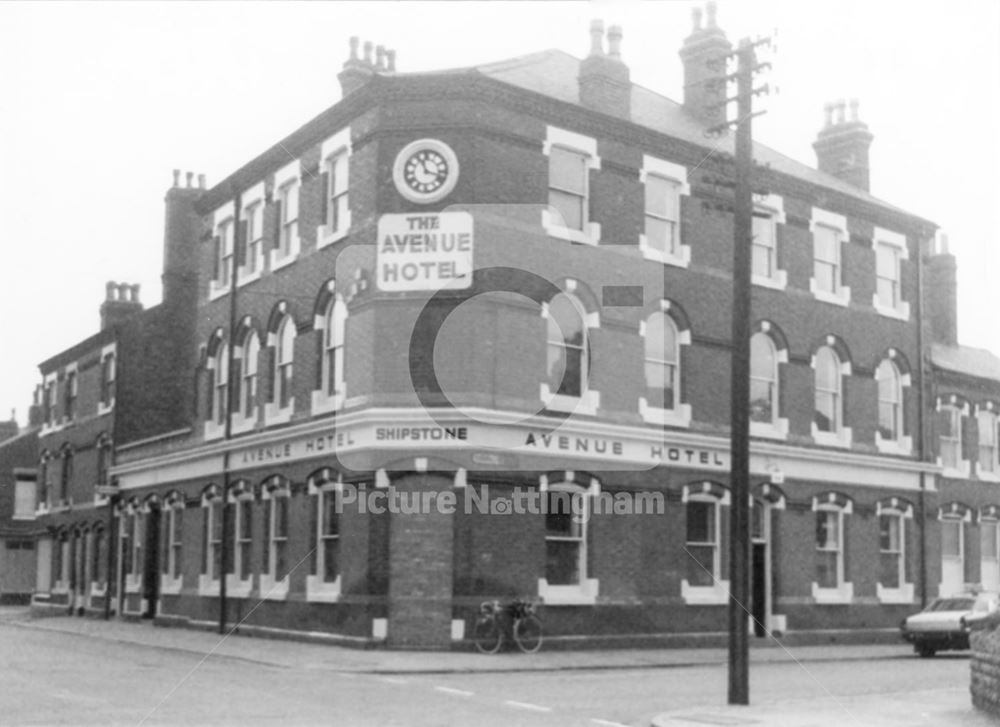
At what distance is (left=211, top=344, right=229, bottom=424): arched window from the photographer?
3181 centimetres

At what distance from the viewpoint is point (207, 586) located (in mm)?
30750

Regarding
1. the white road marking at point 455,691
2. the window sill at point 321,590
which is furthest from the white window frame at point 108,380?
the white road marking at point 455,691

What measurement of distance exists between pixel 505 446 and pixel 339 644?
16.7 ft

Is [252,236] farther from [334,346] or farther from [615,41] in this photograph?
[615,41]

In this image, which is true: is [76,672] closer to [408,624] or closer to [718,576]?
[408,624]

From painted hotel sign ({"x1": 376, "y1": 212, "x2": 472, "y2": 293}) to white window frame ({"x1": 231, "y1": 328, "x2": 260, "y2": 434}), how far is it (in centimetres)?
677

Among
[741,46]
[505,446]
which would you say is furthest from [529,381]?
[741,46]

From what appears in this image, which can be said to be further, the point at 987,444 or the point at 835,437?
the point at 987,444

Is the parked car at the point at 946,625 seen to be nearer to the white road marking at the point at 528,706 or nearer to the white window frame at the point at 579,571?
the white window frame at the point at 579,571

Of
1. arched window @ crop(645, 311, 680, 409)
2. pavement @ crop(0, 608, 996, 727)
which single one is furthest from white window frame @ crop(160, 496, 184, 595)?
arched window @ crop(645, 311, 680, 409)

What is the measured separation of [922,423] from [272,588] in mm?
17781

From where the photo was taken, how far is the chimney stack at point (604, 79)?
90.8ft

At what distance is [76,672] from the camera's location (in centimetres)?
1864

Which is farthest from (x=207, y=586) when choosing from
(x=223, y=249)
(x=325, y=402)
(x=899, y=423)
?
(x=899, y=423)
